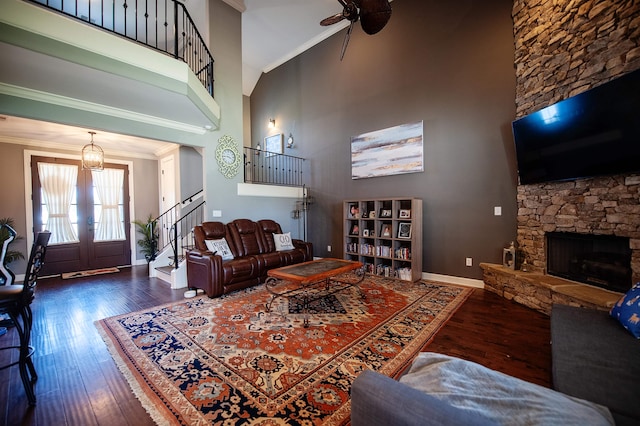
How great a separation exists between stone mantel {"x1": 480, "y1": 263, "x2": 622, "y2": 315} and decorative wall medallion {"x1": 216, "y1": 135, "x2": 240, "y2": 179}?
15.6 ft

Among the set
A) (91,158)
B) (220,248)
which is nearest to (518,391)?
(220,248)

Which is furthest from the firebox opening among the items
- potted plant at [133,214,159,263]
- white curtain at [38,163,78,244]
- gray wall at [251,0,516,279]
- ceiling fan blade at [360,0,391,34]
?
white curtain at [38,163,78,244]

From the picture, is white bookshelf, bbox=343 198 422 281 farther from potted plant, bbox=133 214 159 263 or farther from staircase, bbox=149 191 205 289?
potted plant, bbox=133 214 159 263

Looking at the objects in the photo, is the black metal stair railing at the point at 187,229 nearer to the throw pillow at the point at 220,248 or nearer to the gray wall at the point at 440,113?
the throw pillow at the point at 220,248

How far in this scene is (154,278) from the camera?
4.90 meters

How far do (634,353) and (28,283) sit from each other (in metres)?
3.89

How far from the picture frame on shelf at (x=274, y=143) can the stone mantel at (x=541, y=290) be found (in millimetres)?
5587

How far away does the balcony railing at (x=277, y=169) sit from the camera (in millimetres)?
6672

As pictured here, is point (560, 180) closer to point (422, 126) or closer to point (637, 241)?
point (637, 241)

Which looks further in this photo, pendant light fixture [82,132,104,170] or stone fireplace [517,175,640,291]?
pendant light fixture [82,132,104,170]

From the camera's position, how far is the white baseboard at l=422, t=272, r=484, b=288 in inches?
159

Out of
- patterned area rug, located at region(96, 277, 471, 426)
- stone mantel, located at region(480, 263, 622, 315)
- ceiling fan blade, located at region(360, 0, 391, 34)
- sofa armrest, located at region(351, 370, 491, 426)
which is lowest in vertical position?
patterned area rug, located at region(96, 277, 471, 426)

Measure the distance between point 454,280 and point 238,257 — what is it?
3755 millimetres

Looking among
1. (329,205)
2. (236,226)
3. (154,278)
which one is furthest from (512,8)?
(154,278)
